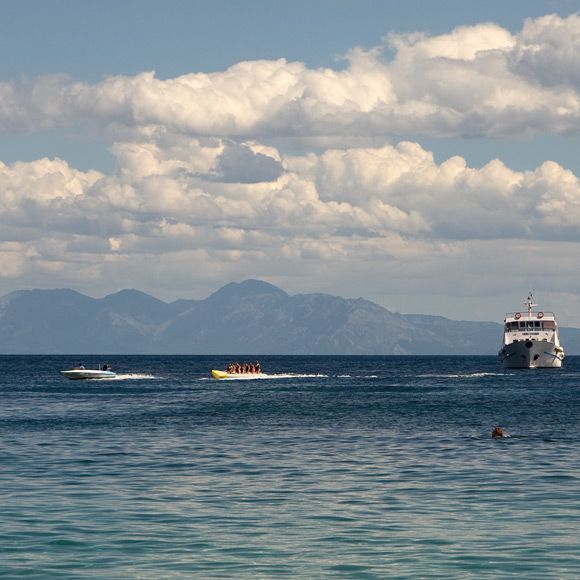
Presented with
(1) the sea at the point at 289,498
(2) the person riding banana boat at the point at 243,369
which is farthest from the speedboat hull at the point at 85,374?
(1) the sea at the point at 289,498

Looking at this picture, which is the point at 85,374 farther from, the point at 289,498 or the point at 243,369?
the point at 289,498

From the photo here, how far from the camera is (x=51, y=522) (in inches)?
1399

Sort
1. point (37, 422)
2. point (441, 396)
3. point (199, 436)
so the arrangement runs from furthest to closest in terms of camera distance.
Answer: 1. point (441, 396)
2. point (37, 422)
3. point (199, 436)

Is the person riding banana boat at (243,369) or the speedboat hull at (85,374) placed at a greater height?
the person riding banana boat at (243,369)

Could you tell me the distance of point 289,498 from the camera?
4094 centimetres

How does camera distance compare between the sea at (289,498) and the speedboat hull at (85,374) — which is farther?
the speedboat hull at (85,374)

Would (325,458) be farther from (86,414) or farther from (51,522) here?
(86,414)

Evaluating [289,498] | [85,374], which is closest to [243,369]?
[85,374]

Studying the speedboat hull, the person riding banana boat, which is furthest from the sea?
the person riding banana boat

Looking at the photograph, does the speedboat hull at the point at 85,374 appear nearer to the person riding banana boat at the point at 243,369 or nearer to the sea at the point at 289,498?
the person riding banana boat at the point at 243,369

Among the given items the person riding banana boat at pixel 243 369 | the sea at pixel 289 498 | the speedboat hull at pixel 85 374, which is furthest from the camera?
the person riding banana boat at pixel 243 369

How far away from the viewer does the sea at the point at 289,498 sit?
30312 millimetres

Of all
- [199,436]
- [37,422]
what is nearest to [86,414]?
[37,422]

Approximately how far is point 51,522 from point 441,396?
89.8 meters
